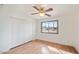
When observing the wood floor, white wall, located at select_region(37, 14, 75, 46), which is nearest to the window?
white wall, located at select_region(37, 14, 75, 46)

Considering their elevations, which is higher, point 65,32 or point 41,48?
point 65,32

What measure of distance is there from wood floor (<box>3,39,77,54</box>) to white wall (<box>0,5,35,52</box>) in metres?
0.08

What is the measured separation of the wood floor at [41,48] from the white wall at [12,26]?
82 millimetres

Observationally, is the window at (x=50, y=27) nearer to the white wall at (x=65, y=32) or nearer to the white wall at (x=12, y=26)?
the white wall at (x=65, y=32)

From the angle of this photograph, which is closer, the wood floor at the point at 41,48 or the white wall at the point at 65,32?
the wood floor at the point at 41,48

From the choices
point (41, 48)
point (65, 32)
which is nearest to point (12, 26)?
point (41, 48)

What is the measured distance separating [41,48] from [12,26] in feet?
1.59

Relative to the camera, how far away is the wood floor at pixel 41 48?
0.96m

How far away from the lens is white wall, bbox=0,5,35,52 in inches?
39.0

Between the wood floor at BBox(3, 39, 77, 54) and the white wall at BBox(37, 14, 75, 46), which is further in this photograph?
the white wall at BBox(37, 14, 75, 46)

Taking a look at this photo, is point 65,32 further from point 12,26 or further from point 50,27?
point 12,26

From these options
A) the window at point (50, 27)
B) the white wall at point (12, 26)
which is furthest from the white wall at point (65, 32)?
the white wall at point (12, 26)

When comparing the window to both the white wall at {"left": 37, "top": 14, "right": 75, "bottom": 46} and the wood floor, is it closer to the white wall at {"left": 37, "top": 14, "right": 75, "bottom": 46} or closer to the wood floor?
the white wall at {"left": 37, "top": 14, "right": 75, "bottom": 46}

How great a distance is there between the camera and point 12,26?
1.05 meters
